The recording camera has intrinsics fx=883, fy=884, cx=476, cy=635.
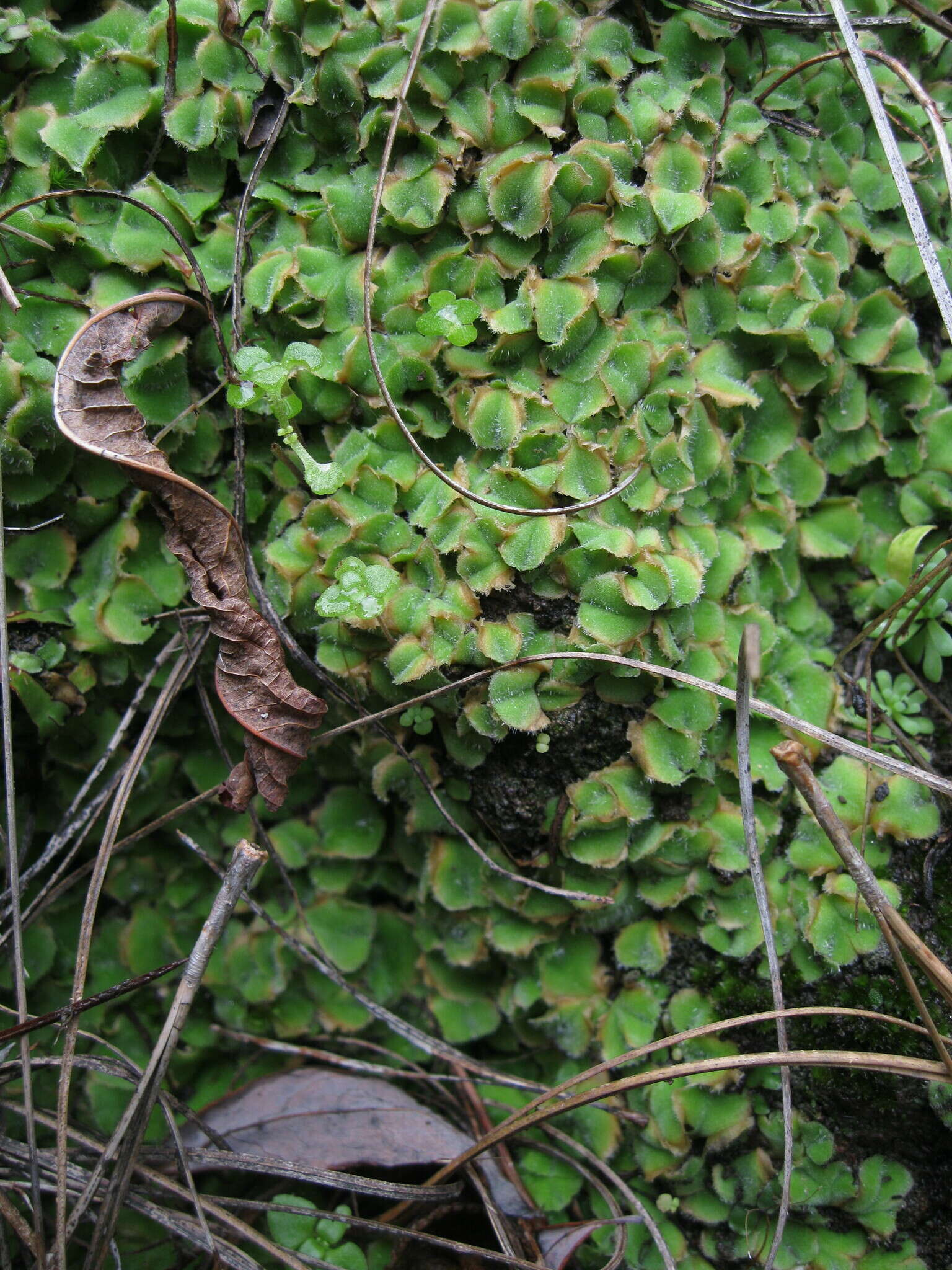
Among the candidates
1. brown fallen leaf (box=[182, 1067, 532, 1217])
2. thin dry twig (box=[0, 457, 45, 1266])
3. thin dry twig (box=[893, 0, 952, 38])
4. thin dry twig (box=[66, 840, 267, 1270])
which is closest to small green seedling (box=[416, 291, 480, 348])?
thin dry twig (box=[0, 457, 45, 1266])

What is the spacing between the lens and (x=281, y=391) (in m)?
1.78

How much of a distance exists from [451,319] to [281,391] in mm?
368

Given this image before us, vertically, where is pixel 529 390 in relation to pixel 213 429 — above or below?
above

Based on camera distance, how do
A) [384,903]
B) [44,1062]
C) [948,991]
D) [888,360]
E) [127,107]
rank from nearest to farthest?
[948,991]
[44,1062]
[127,107]
[888,360]
[384,903]

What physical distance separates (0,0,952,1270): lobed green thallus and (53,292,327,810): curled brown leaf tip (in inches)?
3.7

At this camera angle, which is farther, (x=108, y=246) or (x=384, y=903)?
(x=384, y=903)

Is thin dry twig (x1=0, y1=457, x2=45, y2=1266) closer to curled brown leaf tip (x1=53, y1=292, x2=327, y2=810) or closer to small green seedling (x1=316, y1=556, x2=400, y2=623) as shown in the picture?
curled brown leaf tip (x1=53, y1=292, x2=327, y2=810)

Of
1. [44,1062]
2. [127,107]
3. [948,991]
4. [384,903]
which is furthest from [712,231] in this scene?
[44,1062]

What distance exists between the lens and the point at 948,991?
1.43m

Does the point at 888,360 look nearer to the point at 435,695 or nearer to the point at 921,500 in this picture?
the point at 921,500

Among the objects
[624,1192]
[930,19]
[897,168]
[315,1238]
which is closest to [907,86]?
[930,19]

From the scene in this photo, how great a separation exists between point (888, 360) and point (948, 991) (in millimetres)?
1304

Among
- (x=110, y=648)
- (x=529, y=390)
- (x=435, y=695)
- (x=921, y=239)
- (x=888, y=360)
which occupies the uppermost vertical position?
(x=921, y=239)

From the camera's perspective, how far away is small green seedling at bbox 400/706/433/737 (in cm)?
178
